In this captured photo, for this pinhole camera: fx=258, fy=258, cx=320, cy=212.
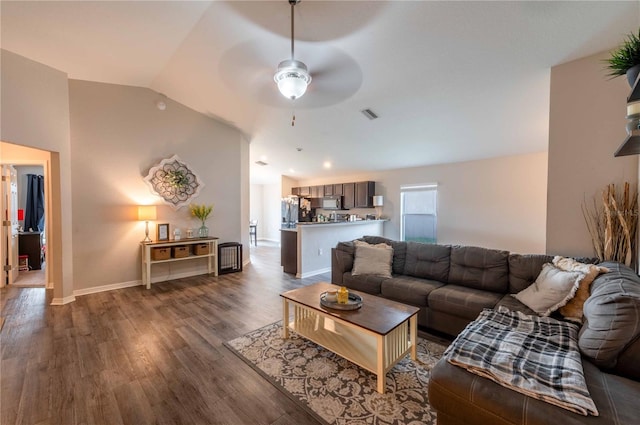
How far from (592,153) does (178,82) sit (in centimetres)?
552

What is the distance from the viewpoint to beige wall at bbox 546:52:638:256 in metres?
2.51

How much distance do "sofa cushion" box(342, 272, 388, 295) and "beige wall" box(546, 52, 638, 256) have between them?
6.46ft

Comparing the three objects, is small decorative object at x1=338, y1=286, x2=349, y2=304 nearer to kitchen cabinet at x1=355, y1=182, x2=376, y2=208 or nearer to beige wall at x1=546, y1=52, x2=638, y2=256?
beige wall at x1=546, y1=52, x2=638, y2=256

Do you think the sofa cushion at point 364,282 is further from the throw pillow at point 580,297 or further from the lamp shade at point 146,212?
the lamp shade at point 146,212

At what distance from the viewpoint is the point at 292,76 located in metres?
2.35

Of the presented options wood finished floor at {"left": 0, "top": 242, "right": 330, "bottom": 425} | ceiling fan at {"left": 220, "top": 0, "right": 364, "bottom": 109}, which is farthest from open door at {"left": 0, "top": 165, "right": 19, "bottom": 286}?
ceiling fan at {"left": 220, "top": 0, "right": 364, "bottom": 109}

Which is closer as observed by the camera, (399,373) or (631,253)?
(399,373)

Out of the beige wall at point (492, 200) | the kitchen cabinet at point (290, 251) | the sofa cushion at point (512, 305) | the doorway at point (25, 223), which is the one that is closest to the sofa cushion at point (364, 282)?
the sofa cushion at point (512, 305)

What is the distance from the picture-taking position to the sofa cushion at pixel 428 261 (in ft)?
10.5

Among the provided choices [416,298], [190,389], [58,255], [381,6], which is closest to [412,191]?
[416,298]

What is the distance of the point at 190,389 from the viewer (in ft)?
6.33

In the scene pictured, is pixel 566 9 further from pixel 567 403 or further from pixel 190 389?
pixel 190 389

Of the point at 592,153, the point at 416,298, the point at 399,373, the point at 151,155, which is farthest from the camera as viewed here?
the point at 151,155

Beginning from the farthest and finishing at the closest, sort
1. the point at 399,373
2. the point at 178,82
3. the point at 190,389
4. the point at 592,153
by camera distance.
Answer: the point at 178,82, the point at 592,153, the point at 399,373, the point at 190,389
